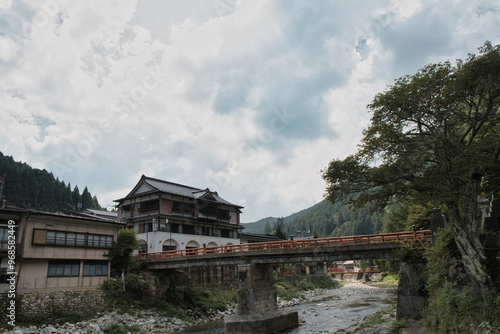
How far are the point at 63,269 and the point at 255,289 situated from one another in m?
16.7

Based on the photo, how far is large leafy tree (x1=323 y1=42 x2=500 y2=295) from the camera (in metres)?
14.6

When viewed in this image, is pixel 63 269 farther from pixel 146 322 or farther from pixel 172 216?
pixel 172 216

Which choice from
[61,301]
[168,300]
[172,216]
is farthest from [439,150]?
[172,216]

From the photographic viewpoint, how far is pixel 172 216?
154ft

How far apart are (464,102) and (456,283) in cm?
901

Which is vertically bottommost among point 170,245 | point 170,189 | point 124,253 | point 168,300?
point 168,300

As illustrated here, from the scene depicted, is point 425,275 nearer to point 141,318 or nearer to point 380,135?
point 380,135

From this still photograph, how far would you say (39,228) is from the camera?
2702cm

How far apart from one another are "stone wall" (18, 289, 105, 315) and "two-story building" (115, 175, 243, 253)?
47.9 ft

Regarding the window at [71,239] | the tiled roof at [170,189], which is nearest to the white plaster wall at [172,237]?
the tiled roof at [170,189]

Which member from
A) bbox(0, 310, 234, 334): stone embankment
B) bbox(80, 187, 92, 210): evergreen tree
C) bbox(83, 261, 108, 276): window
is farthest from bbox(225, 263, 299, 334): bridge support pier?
bbox(80, 187, 92, 210): evergreen tree

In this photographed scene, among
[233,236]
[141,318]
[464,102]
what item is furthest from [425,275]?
[233,236]

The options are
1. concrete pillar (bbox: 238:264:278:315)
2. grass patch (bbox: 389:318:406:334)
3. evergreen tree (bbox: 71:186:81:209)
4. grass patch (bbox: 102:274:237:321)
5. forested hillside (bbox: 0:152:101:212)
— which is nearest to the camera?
grass patch (bbox: 389:318:406:334)

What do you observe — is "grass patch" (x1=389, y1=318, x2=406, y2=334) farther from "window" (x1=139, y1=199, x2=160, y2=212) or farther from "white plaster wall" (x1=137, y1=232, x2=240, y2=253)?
"window" (x1=139, y1=199, x2=160, y2=212)
